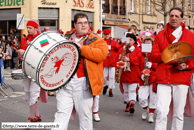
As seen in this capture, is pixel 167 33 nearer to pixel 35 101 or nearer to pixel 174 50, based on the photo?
pixel 174 50

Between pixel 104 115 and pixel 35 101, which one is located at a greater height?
pixel 35 101

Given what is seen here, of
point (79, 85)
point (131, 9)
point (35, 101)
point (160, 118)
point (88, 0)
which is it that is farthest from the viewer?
point (131, 9)

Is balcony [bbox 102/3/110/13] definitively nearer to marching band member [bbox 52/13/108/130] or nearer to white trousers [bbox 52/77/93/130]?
marching band member [bbox 52/13/108/130]

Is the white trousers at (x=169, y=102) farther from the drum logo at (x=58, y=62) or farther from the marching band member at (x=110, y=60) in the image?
the marching band member at (x=110, y=60)

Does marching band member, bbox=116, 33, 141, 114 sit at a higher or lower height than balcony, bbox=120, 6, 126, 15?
lower

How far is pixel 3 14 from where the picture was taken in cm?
2734

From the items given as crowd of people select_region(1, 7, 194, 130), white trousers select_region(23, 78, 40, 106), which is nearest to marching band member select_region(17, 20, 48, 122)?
white trousers select_region(23, 78, 40, 106)

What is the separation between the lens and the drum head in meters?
4.13

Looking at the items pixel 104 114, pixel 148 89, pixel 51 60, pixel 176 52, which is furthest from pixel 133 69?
pixel 51 60

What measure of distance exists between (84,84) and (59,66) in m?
0.52

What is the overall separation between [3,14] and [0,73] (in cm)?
1852

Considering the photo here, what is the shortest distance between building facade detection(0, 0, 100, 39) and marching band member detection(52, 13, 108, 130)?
857 inches

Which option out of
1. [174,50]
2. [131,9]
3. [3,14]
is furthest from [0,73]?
[131,9]

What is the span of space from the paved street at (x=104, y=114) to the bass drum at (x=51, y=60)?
235 centimetres
